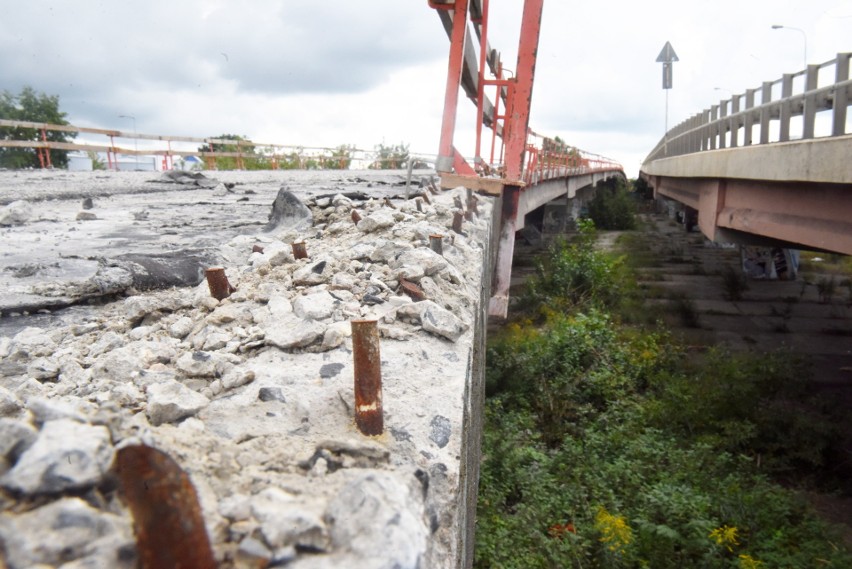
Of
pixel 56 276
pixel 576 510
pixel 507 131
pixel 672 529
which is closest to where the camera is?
pixel 56 276

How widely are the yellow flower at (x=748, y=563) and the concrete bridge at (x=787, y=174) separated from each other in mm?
2840

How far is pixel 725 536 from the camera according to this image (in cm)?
512

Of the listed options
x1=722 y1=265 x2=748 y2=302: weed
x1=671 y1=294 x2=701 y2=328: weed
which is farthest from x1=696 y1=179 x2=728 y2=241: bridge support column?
x1=722 y1=265 x2=748 y2=302: weed

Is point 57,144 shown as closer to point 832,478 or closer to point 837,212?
point 837,212

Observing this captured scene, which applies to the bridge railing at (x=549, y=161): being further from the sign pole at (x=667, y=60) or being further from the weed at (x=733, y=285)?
the sign pole at (x=667, y=60)

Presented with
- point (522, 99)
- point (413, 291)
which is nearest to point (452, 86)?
point (522, 99)

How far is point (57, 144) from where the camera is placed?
12891mm

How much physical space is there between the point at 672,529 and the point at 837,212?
3.27 metres

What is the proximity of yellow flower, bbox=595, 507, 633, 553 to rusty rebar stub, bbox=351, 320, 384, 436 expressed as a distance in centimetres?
410

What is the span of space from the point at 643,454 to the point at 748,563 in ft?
7.03

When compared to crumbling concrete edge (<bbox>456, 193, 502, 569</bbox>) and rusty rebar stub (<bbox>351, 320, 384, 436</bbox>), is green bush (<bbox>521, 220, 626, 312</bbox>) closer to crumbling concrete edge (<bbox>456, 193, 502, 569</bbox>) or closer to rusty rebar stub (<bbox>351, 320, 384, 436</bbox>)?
crumbling concrete edge (<bbox>456, 193, 502, 569</bbox>)

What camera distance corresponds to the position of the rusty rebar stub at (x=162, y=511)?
0.92 m

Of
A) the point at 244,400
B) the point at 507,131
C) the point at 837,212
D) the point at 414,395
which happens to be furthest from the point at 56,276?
the point at 837,212

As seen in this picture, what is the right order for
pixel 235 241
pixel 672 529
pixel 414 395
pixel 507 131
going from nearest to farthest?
pixel 414 395 → pixel 235 241 → pixel 672 529 → pixel 507 131
